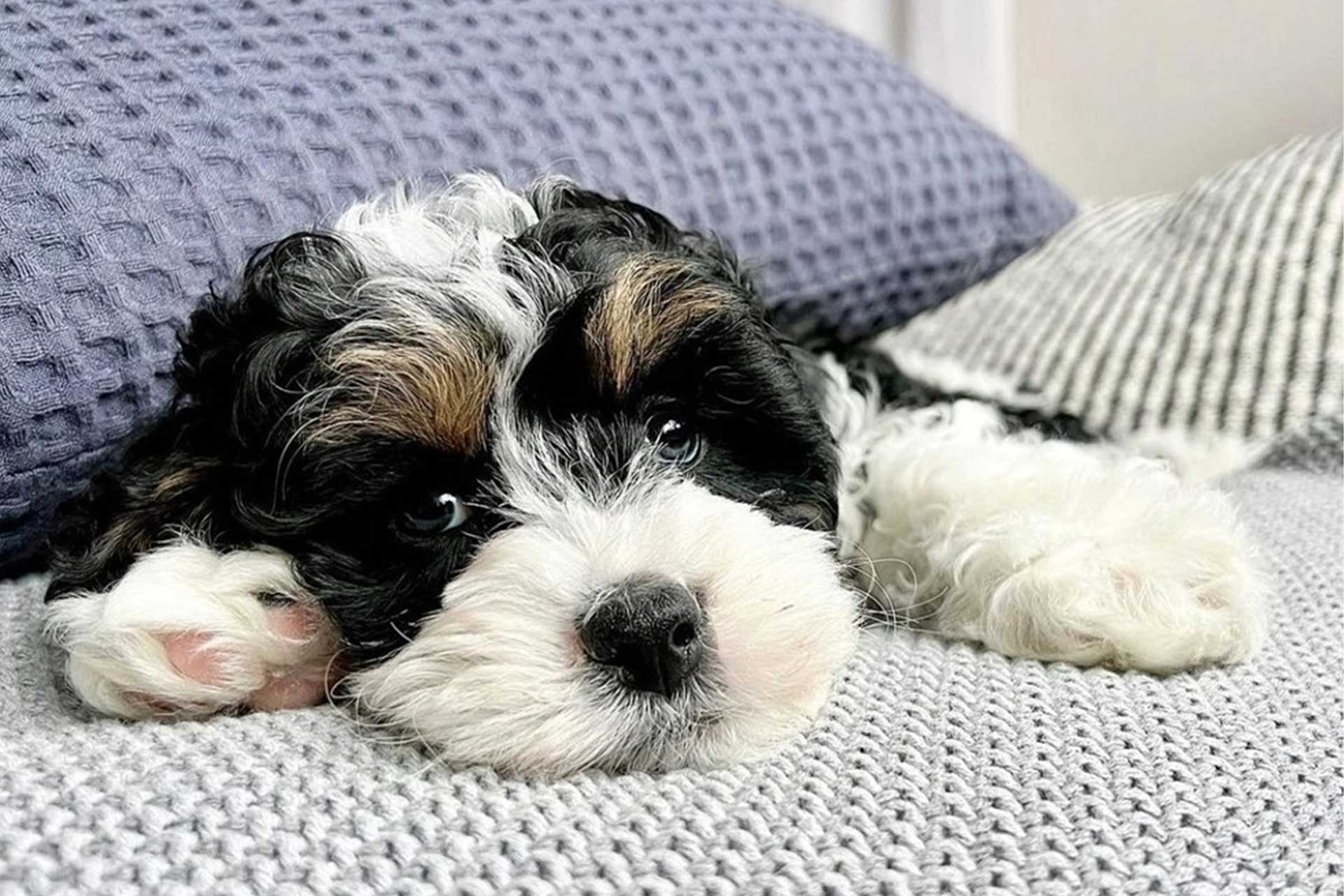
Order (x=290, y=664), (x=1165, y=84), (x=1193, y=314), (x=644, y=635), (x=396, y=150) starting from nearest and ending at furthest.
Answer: (x=644, y=635), (x=290, y=664), (x=396, y=150), (x=1193, y=314), (x=1165, y=84)

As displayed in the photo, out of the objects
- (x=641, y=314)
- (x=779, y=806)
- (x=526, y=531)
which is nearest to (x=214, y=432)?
(x=526, y=531)

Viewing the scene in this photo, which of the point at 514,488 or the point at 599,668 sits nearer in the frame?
the point at 599,668

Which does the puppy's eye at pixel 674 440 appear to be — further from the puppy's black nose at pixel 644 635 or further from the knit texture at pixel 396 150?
the knit texture at pixel 396 150

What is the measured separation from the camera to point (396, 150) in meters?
1.97

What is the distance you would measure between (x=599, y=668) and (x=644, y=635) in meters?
0.06

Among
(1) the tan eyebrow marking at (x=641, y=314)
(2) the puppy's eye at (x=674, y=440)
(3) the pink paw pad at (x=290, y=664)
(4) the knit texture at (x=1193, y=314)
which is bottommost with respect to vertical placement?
(4) the knit texture at (x=1193, y=314)

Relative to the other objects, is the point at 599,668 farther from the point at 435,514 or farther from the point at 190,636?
the point at 190,636

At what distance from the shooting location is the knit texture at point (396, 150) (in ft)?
5.36

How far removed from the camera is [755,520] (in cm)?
151

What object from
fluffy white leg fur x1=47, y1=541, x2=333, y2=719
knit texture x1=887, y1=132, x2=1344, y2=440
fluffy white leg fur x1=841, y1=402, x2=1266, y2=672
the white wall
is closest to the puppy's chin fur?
fluffy white leg fur x1=47, y1=541, x2=333, y2=719

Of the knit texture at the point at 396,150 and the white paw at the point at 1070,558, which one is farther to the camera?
the knit texture at the point at 396,150

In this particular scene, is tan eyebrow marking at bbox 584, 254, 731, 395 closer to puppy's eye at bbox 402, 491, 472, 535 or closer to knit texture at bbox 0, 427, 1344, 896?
puppy's eye at bbox 402, 491, 472, 535

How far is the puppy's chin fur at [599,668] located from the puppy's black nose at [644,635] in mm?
16

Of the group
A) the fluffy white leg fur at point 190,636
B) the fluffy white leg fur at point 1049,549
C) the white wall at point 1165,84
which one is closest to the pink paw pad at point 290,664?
the fluffy white leg fur at point 190,636
